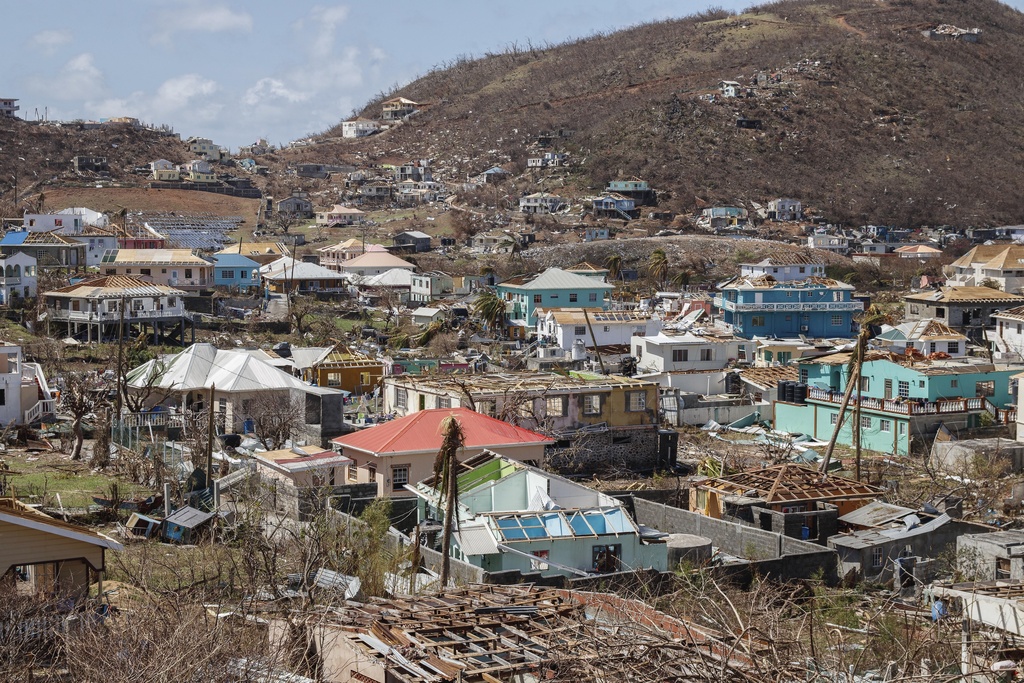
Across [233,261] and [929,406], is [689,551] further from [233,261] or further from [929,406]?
[233,261]

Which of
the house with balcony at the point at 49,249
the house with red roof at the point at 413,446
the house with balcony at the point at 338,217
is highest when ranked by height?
the house with balcony at the point at 338,217

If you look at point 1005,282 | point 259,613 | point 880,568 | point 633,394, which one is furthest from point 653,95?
point 259,613

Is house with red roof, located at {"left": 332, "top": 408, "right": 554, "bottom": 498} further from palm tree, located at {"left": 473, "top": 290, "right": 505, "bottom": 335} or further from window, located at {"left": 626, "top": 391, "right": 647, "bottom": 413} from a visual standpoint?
palm tree, located at {"left": 473, "top": 290, "right": 505, "bottom": 335}

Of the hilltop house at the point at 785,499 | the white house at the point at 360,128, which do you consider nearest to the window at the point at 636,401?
the hilltop house at the point at 785,499

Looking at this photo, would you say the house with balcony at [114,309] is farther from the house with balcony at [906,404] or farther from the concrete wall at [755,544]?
the concrete wall at [755,544]

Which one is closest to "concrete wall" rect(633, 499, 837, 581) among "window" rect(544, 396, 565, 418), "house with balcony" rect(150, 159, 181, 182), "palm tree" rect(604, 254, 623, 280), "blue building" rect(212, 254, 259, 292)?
"window" rect(544, 396, 565, 418)
